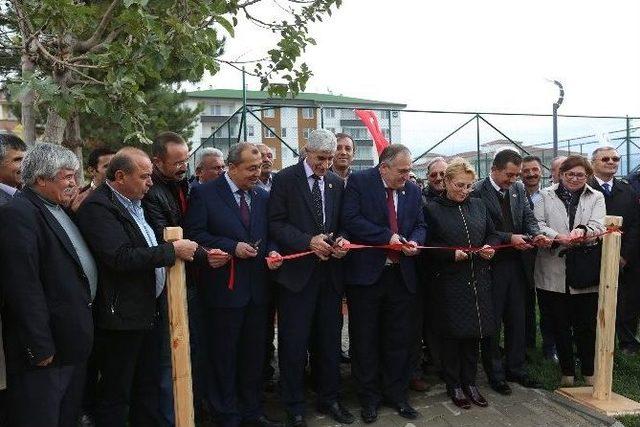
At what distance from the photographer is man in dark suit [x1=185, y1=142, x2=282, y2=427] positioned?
4.17 metres

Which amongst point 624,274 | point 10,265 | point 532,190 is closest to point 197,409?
point 10,265

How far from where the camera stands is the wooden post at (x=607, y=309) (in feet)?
15.7

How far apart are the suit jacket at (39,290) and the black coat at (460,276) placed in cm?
280

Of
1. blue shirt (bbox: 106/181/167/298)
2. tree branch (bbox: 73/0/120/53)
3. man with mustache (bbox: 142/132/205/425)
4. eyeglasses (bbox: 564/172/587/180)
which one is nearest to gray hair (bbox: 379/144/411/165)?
man with mustache (bbox: 142/132/205/425)

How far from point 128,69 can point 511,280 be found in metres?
3.73

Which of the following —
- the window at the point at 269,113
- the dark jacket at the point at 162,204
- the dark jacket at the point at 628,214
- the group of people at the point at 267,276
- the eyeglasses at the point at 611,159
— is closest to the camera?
the group of people at the point at 267,276

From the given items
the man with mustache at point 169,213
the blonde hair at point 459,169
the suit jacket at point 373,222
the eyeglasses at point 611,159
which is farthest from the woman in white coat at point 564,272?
the man with mustache at point 169,213

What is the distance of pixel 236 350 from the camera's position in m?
4.28

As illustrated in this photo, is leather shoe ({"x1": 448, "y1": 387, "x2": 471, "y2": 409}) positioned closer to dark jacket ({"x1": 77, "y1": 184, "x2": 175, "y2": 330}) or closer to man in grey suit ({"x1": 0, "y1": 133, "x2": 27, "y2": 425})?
dark jacket ({"x1": 77, "y1": 184, "x2": 175, "y2": 330})

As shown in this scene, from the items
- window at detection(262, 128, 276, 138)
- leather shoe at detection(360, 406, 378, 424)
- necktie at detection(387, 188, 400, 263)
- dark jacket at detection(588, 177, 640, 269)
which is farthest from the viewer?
window at detection(262, 128, 276, 138)

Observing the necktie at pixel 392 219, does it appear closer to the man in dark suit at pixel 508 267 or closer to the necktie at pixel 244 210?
the man in dark suit at pixel 508 267

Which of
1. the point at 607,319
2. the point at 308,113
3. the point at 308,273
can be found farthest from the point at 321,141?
the point at 308,113

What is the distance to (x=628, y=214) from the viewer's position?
5.83 m

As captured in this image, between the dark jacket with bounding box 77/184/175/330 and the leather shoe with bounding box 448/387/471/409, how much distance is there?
2704 mm
